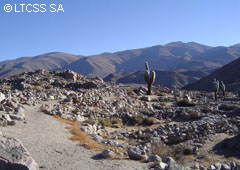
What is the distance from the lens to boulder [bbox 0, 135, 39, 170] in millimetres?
5996

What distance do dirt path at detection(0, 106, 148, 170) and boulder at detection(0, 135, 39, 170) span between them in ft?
4.10

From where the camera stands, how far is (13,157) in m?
6.14

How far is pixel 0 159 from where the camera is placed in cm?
601

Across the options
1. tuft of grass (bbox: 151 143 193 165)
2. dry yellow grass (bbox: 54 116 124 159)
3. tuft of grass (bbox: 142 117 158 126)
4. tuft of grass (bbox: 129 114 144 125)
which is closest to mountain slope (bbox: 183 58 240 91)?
tuft of grass (bbox: 142 117 158 126)

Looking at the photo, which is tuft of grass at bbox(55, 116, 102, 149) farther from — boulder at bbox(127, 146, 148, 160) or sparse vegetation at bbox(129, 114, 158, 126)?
sparse vegetation at bbox(129, 114, 158, 126)

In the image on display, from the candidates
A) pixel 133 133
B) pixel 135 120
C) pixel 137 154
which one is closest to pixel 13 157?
pixel 137 154

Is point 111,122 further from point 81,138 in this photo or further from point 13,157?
point 13,157

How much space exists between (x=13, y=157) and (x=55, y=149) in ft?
10.1

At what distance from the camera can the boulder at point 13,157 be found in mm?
5996

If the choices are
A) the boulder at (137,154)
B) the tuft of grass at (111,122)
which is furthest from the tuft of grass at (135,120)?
the boulder at (137,154)

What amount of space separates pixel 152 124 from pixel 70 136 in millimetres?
7241

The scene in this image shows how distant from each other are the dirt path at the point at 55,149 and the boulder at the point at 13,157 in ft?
4.10

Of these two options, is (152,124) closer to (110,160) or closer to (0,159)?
(110,160)

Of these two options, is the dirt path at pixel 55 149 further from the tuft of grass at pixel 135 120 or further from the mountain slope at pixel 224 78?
the mountain slope at pixel 224 78
